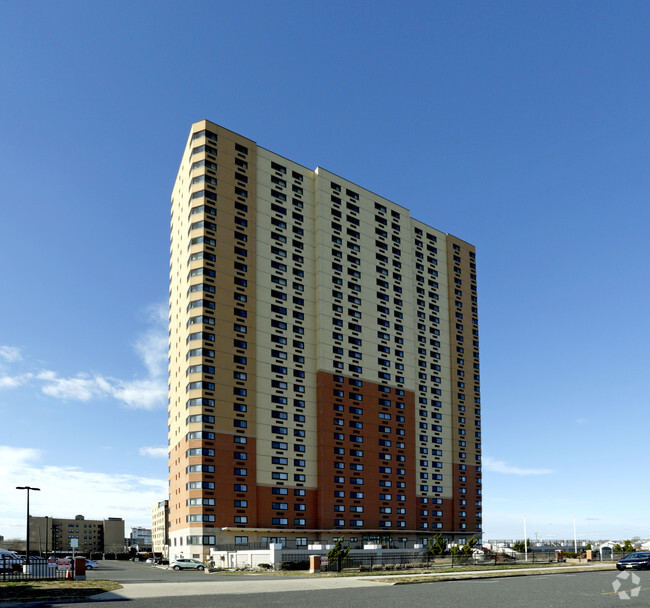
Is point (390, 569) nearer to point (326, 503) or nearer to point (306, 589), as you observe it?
point (306, 589)

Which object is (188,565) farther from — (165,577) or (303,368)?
(303,368)

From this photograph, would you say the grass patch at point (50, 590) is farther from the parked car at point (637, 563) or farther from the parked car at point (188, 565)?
the parked car at point (188, 565)

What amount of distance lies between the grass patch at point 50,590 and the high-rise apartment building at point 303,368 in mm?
45064

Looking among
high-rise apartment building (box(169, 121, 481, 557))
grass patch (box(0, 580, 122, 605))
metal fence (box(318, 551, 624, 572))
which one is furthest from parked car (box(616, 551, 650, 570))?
high-rise apartment building (box(169, 121, 481, 557))

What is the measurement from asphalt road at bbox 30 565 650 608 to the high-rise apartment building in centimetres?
5309

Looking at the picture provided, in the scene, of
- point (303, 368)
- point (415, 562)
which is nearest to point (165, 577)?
point (415, 562)

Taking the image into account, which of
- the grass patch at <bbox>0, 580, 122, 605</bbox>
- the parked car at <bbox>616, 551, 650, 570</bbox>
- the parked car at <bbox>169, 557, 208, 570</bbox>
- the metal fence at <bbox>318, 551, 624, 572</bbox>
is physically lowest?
the parked car at <bbox>169, 557, 208, 570</bbox>

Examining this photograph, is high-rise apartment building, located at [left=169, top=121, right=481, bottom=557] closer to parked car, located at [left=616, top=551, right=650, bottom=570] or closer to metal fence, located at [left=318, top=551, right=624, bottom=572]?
metal fence, located at [left=318, top=551, right=624, bottom=572]

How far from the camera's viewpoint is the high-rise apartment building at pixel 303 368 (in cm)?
8538

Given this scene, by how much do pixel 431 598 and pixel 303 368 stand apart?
70329 mm

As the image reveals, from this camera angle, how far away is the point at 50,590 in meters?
31.1

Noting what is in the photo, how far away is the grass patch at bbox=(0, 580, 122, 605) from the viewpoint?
92.3ft

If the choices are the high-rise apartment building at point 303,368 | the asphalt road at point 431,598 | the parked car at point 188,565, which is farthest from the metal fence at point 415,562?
the asphalt road at point 431,598

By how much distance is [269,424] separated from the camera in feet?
295
